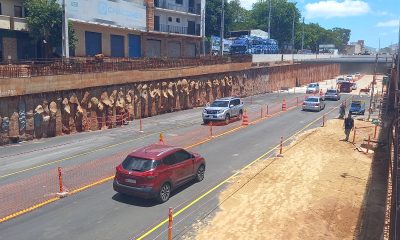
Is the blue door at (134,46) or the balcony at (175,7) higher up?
the balcony at (175,7)

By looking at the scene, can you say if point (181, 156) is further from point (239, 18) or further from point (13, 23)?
point (239, 18)

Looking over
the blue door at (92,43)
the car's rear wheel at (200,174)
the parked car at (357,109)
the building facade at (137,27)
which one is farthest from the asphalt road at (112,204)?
the blue door at (92,43)

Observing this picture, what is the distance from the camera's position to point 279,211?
14.0 metres

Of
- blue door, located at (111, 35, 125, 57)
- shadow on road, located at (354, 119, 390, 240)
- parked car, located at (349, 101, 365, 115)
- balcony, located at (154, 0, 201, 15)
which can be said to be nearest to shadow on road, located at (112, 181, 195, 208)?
shadow on road, located at (354, 119, 390, 240)

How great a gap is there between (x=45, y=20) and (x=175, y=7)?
2974 centimetres

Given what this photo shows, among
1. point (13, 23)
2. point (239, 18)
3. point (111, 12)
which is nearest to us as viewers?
point (13, 23)

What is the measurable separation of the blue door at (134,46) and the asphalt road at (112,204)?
28.4 m

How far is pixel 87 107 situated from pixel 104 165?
39.1ft

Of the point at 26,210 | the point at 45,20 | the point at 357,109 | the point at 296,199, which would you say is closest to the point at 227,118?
the point at 357,109

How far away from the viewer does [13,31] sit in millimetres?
38406

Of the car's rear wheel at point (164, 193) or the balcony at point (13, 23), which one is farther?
the balcony at point (13, 23)

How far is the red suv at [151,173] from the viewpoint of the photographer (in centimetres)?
1387

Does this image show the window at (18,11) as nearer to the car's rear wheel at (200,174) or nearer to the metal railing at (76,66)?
the metal railing at (76,66)

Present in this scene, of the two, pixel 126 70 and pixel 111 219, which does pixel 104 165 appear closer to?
pixel 111 219
